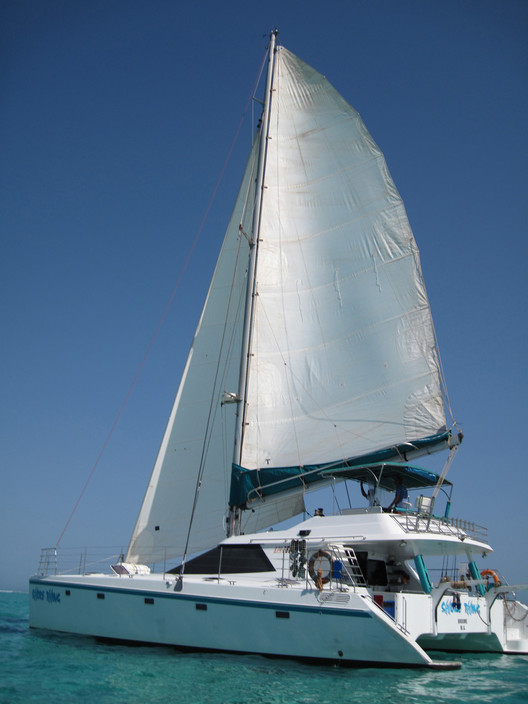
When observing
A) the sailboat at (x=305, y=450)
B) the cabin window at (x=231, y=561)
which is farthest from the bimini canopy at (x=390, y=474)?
the cabin window at (x=231, y=561)

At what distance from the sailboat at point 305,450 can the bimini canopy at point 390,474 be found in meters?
0.05

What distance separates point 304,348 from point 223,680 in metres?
8.19

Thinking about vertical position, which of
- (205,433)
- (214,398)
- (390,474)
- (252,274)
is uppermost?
(252,274)

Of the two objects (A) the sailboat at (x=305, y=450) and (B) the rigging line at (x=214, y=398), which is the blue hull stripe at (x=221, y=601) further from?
(B) the rigging line at (x=214, y=398)

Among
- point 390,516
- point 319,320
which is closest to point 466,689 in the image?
point 390,516

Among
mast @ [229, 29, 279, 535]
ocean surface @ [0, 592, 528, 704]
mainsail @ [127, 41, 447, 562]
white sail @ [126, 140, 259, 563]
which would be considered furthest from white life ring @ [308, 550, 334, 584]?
white sail @ [126, 140, 259, 563]

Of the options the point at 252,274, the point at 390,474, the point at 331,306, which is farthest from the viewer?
the point at 252,274

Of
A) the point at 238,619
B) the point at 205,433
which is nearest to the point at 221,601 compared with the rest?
the point at 238,619

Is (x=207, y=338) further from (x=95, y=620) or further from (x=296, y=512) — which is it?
(x=95, y=620)

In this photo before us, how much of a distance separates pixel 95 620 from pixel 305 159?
42.1 ft

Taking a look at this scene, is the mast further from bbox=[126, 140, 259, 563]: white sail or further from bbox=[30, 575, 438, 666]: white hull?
bbox=[30, 575, 438, 666]: white hull

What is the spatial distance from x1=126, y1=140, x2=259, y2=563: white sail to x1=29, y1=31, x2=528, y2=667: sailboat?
4 cm

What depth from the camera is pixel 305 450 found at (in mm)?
14375

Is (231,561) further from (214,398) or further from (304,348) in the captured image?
(304,348)
